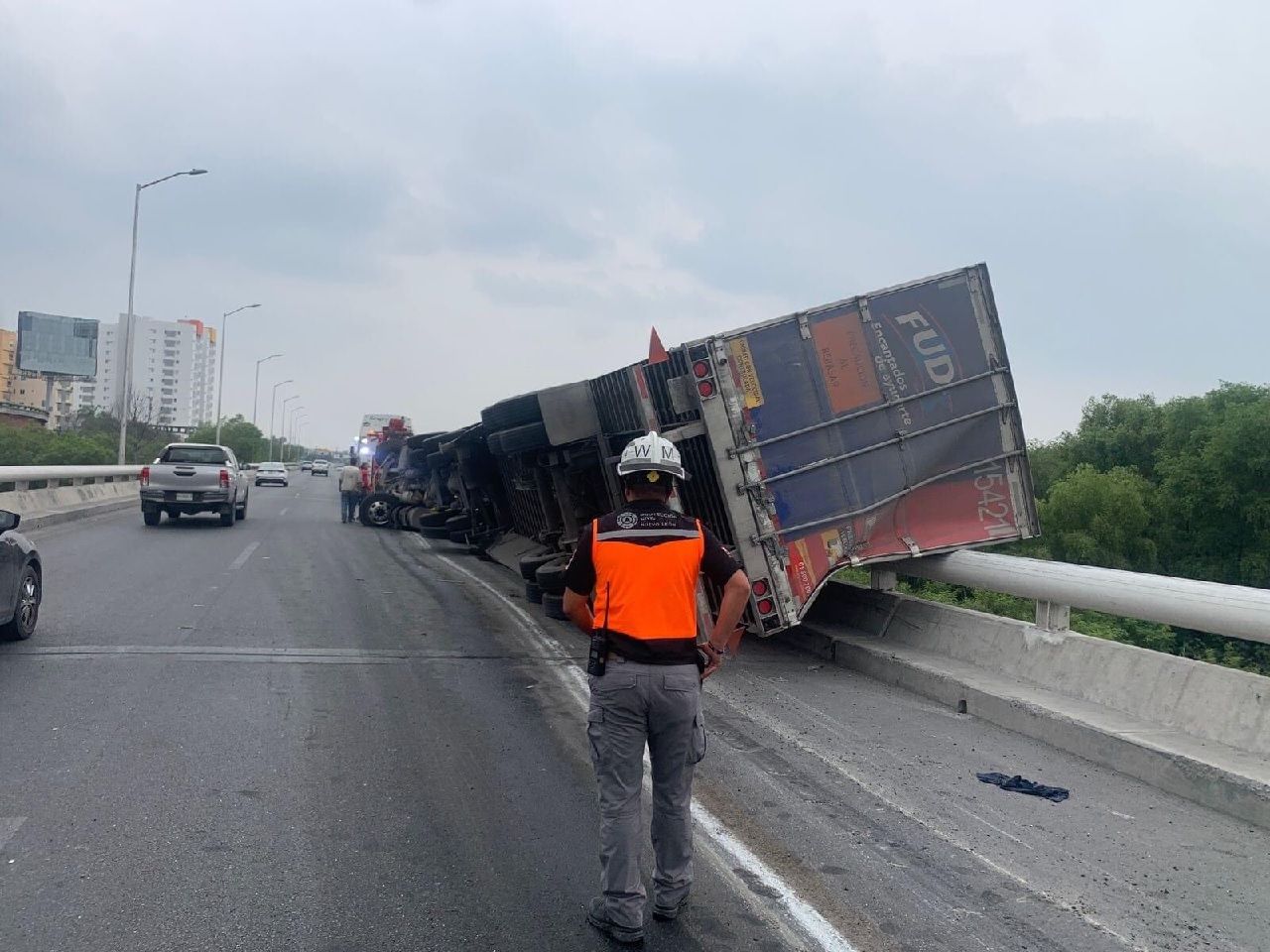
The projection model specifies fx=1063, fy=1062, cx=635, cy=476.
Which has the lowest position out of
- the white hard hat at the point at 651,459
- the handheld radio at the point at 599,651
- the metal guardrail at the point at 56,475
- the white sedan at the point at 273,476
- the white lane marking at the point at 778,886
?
the white lane marking at the point at 778,886

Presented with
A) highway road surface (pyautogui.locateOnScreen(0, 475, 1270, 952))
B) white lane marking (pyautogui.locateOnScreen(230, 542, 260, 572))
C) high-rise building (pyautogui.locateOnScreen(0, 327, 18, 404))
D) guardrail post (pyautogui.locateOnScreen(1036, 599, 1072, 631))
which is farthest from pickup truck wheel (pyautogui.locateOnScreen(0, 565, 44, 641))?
high-rise building (pyautogui.locateOnScreen(0, 327, 18, 404))

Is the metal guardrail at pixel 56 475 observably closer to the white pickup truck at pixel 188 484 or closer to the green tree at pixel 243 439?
the white pickup truck at pixel 188 484

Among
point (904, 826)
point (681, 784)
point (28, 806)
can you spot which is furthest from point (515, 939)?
point (28, 806)

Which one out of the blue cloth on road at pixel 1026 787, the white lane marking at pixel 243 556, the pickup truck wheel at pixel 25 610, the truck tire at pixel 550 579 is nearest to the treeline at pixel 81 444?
the white lane marking at pixel 243 556

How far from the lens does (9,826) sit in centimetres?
→ 474

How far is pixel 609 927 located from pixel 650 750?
65cm

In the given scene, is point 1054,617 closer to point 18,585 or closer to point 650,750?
point 650,750

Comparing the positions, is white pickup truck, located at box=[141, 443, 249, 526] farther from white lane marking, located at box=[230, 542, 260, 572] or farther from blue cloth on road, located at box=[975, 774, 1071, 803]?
blue cloth on road, located at box=[975, 774, 1071, 803]

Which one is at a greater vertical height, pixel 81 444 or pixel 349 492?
pixel 81 444

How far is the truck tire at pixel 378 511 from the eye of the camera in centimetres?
2648

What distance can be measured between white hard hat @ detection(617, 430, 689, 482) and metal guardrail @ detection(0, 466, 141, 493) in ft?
67.2

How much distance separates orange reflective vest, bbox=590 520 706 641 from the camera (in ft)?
13.4

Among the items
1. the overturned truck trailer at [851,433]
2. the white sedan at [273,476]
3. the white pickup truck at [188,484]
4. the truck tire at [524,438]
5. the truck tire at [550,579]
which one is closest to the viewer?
the overturned truck trailer at [851,433]

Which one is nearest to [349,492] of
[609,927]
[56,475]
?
[56,475]
